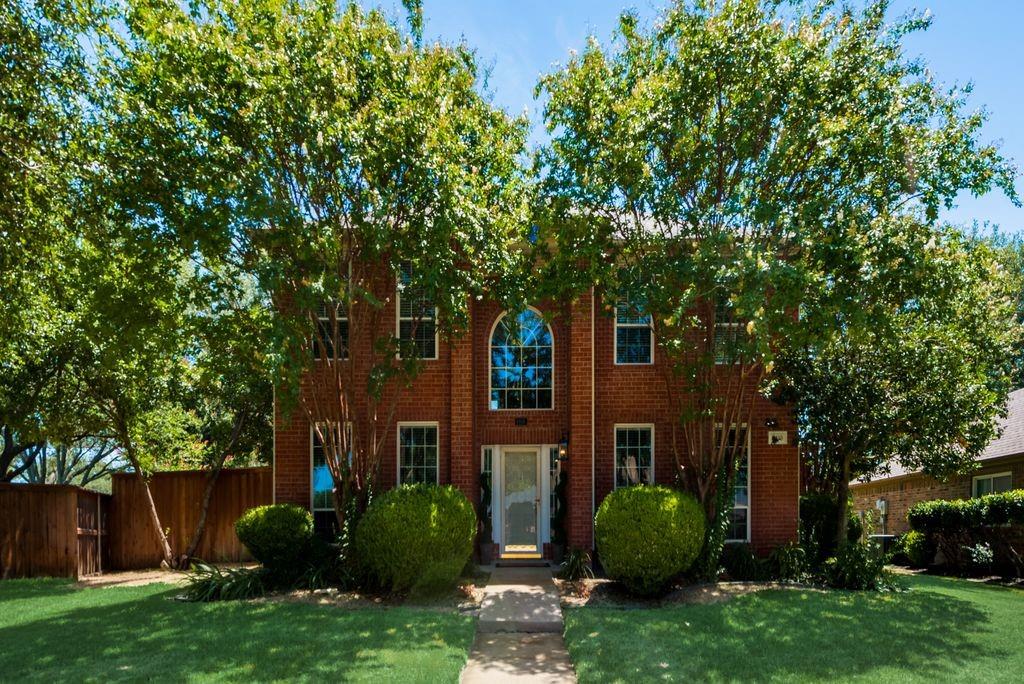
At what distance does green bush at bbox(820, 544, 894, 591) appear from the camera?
13.0 metres

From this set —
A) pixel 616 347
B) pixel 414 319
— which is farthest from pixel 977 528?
pixel 414 319

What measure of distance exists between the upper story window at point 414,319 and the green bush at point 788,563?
661 cm

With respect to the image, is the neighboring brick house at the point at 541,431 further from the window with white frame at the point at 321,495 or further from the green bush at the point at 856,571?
the green bush at the point at 856,571

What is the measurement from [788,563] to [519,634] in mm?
5139

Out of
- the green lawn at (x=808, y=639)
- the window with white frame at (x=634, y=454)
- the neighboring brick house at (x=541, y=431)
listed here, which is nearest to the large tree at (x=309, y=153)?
the neighboring brick house at (x=541, y=431)

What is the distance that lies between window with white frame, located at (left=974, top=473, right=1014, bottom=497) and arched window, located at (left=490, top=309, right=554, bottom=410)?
11.3 metres

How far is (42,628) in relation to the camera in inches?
409

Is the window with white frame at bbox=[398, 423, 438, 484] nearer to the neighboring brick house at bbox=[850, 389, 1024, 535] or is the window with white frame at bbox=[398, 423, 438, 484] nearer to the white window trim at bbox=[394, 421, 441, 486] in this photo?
the white window trim at bbox=[394, 421, 441, 486]

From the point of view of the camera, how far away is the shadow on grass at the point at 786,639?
8.63m

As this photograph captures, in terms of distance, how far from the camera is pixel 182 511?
57.9 ft

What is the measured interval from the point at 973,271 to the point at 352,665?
392 inches

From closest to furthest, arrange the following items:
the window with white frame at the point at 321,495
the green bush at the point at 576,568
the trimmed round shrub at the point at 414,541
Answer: the trimmed round shrub at the point at 414,541
the green bush at the point at 576,568
the window with white frame at the point at 321,495

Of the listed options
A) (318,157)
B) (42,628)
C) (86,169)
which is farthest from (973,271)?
(42,628)

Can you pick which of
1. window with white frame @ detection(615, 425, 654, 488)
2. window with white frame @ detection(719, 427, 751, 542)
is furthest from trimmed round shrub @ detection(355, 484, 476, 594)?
window with white frame @ detection(719, 427, 751, 542)
